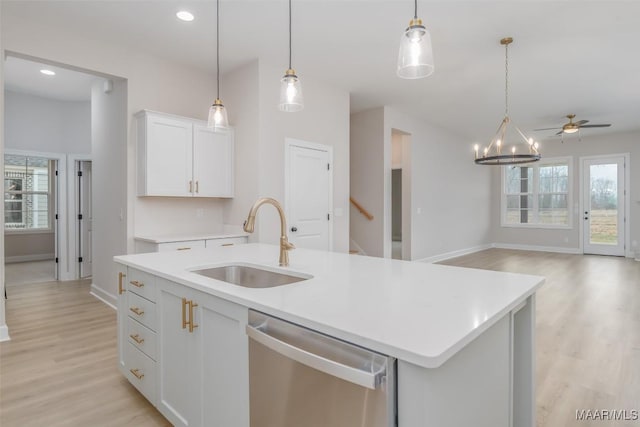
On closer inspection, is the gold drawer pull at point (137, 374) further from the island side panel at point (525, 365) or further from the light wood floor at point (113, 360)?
the island side panel at point (525, 365)

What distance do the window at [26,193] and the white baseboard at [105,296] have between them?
12.8ft

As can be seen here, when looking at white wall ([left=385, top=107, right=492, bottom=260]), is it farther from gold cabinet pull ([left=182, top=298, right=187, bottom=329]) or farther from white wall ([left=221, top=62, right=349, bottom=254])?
gold cabinet pull ([left=182, top=298, right=187, bottom=329])

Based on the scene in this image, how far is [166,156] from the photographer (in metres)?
3.79

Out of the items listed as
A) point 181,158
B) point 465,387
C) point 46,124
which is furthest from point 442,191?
point 46,124

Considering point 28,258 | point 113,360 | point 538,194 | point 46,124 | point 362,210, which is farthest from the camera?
point 538,194

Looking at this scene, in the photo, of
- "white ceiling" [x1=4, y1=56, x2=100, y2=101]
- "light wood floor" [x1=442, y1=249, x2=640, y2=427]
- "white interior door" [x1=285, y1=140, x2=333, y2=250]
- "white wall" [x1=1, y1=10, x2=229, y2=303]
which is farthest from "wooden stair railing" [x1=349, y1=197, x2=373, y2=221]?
"white ceiling" [x1=4, y1=56, x2=100, y2=101]

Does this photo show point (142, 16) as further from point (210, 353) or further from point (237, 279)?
point (210, 353)

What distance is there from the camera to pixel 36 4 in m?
2.98

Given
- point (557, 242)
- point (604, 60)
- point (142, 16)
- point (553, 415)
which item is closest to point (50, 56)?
point (142, 16)

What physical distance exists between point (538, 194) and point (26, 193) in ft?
39.3

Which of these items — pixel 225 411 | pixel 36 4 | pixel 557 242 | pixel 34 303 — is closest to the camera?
pixel 225 411

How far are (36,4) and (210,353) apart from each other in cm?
344

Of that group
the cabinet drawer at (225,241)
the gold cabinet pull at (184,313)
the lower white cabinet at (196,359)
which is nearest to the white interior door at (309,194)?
the cabinet drawer at (225,241)

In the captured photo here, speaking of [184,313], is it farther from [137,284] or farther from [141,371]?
[141,371]
